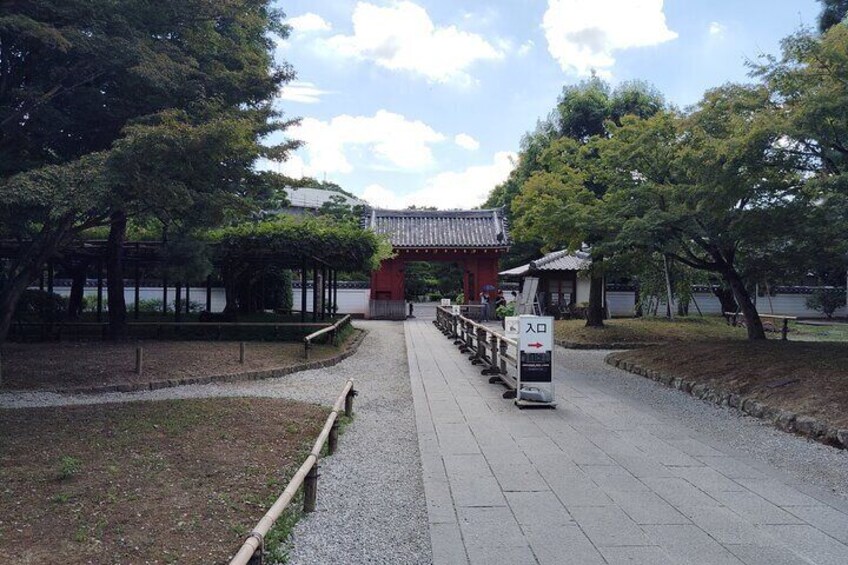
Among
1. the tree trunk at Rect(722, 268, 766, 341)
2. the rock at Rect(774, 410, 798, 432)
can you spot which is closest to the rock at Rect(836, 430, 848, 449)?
the rock at Rect(774, 410, 798, 432)

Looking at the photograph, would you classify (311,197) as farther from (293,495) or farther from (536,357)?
(293,495)

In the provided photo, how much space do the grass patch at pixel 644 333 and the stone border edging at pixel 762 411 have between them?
5424mm

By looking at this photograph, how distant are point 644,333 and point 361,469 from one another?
45.8 ft

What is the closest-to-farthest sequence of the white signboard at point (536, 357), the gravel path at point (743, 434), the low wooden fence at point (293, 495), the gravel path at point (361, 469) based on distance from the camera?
the low wooden fence at point (293, 495) → the gravel path at point (361, 469) → the gravel path at point (743, 434) → the white signboard at point (536, 357)

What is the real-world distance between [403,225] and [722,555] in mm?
25547

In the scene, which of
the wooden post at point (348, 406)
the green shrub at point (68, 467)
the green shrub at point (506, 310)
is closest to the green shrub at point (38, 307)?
the wooden post at point (348, 406)

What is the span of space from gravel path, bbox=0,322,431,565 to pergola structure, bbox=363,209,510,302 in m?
15.0

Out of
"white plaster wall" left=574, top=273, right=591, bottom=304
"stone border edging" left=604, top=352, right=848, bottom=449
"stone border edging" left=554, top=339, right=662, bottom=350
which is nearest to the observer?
"stone border edging" left=604, top=352, right=848, bottom=449

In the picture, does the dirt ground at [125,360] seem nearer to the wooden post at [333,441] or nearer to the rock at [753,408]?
the wooden post at [333,441]

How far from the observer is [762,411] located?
7.69 m

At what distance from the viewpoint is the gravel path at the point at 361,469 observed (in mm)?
3799

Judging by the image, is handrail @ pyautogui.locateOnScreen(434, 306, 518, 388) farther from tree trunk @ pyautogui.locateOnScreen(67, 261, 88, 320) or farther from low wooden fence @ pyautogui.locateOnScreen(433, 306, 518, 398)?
tree trunk @ pyautogui.locateOnScreen(67, 261, 88, 320)

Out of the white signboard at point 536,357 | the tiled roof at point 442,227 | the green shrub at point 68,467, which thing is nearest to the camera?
the green shrub at point 68,467

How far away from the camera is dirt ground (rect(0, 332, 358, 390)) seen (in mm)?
9758
